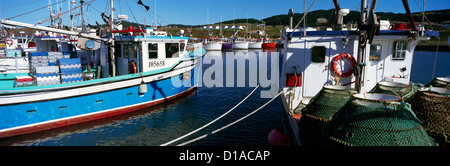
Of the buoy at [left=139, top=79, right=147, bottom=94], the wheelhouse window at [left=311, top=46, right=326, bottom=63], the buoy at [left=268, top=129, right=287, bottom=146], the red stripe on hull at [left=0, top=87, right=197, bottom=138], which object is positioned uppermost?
the wheelhouse window at [left=311, top=46, right=326, bottom=63]

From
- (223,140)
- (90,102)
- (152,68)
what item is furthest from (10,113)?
(223,140)

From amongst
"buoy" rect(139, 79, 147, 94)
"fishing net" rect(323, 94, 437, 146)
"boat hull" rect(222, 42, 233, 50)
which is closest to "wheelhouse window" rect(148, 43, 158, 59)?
"buoy" rect(139, 79, 147, 94)

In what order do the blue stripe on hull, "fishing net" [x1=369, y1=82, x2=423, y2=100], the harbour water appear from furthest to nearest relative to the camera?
the harbour water, the blue stripe on hull, "fishing net" [x1=369, y1=82, x2=423, y2=100]

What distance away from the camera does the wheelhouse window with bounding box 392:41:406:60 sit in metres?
11.6

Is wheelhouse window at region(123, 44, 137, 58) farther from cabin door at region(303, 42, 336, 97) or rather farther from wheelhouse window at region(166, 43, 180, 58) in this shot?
cabin door at region(303, 42, 336, 97)

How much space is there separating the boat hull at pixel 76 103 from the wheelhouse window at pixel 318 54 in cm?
869

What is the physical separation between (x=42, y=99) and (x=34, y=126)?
4.20 ft

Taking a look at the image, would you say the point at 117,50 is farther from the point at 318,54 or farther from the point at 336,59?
the point at 336,59

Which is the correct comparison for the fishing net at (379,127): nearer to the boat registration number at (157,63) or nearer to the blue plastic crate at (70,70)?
the boat registration number at (157,63)

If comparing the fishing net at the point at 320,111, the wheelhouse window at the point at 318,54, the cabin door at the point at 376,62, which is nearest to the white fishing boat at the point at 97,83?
the wheelhouse window at the point at 318,54

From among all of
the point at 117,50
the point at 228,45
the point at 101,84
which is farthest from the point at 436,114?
the point at 228,45

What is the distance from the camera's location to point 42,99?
11.7 m
